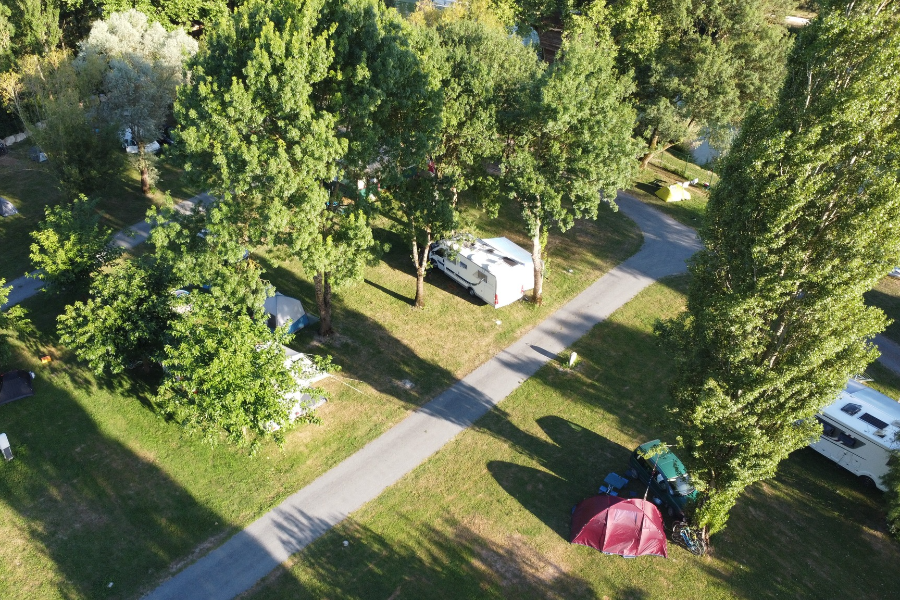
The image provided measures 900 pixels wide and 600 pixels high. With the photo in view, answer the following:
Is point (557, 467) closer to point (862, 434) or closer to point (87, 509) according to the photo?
point (862, 434)

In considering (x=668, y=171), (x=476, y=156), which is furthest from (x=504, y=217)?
(x=668, y=171)

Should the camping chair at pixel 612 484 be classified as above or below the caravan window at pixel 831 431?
below

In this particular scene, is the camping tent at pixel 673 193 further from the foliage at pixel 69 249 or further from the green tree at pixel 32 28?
the green tree at pixel 32 28

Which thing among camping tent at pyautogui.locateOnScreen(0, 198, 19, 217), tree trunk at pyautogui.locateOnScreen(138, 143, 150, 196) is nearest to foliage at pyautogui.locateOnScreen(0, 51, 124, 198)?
tree trunk at pyautogui.locateOnScreen(138, 143, 150, 196)

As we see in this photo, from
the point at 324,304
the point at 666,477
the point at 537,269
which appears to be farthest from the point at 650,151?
the point at 666,477

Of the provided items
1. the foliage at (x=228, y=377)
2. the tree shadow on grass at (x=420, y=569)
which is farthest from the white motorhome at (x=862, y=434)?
the foliage at (x=228, y=377)

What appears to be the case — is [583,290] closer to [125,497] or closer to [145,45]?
[125,497]
